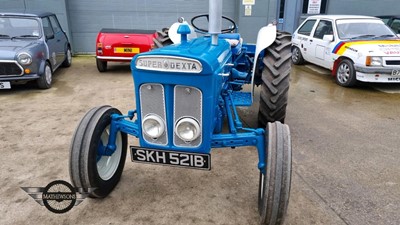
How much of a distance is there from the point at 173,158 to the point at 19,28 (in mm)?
5800

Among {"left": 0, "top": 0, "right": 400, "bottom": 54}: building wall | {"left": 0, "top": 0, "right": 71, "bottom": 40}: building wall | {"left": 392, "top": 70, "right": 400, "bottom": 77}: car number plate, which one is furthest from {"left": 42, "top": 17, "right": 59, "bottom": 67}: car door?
{"left": 392, "top": 70, "right": 400, "bottom": 77}: car number plate

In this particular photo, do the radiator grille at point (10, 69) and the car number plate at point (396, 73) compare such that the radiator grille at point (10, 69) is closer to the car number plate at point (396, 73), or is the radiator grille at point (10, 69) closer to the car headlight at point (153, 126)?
the car headlight at point (153, 126)

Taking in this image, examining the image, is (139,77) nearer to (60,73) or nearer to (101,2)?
(60,73)

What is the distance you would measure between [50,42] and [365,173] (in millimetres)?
6528

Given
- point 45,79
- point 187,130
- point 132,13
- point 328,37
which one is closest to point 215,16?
point 187,130

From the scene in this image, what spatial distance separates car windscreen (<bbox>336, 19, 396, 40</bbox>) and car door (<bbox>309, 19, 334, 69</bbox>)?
24 centimetres

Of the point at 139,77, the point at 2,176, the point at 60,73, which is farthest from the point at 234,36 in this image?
the point at 60,73

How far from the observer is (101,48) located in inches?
283

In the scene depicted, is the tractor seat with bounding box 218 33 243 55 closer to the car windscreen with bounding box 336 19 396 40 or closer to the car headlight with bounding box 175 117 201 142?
the car headlight with bounding box 175 117 201 142

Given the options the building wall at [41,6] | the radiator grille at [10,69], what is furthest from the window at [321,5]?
the radiator grille at [10,69]

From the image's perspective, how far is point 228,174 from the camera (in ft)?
10.3

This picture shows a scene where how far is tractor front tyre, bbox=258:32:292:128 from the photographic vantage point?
349cm

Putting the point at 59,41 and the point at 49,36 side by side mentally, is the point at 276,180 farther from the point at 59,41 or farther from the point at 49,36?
the point at 59,41

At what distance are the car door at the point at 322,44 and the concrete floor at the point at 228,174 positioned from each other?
2.16 metres
